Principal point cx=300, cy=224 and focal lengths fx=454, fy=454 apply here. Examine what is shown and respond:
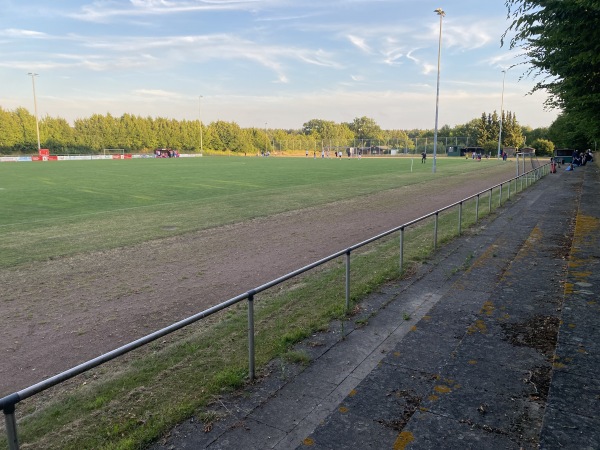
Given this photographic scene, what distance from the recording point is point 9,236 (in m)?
12.9

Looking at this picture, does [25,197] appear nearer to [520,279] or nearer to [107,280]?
[107,280]

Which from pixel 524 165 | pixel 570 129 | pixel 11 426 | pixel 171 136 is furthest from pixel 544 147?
pixel 11 426

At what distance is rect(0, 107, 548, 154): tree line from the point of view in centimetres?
9581

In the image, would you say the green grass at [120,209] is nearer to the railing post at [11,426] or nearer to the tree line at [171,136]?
the railing post at [11,426]

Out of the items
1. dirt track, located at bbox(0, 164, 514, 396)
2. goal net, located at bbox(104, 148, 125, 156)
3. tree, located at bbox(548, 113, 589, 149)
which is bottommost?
dirt track, located at bbox(0, 164, 514, 396)

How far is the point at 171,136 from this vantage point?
121 metres

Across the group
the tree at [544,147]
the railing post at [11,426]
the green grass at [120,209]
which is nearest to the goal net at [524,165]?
the tree at [544,147]

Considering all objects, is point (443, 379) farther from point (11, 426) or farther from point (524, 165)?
point (524, 165)

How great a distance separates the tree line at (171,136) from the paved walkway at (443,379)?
99619 mm

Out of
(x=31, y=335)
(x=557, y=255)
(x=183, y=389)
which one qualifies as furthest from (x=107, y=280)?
(x=557, y=255)

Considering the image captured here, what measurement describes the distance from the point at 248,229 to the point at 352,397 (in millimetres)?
10159

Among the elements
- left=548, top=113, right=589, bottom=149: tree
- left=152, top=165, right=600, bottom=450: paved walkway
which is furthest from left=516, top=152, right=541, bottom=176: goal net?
left=152, top=165, right=600, bottom=450: paved walkway

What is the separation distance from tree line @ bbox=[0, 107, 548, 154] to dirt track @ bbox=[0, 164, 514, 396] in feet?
313

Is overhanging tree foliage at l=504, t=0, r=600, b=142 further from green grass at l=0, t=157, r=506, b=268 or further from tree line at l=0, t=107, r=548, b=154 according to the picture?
tree line at l=0, t=107, r=548, b=154
